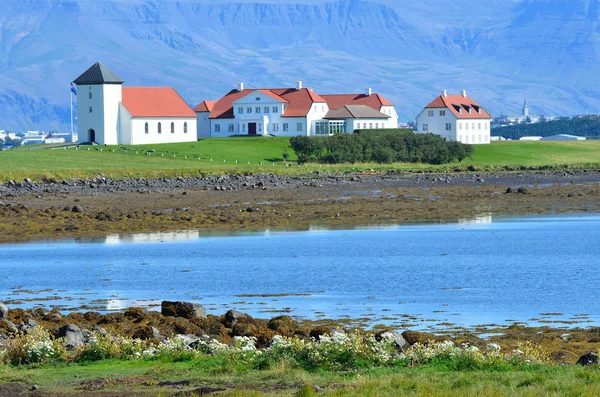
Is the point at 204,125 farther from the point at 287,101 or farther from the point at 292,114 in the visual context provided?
the point at 292,114

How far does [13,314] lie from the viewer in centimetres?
2256

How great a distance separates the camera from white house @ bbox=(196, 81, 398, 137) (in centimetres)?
12356

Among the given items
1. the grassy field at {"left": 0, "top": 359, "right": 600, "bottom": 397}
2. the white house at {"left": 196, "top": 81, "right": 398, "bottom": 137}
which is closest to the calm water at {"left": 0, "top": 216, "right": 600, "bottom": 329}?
the grassy field at {"left": 0, "top": 359, "right": 600, "bottom": 397}

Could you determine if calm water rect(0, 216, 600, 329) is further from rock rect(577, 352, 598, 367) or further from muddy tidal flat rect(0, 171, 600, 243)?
rock rect(577, 352, 598, 367)

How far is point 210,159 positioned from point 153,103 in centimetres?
2240

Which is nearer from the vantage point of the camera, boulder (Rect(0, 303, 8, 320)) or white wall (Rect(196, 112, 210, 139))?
boulder (Rect(0, 303, 8, 320))

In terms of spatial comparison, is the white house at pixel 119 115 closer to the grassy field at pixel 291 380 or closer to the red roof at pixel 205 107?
the red roof at pixel 205 107

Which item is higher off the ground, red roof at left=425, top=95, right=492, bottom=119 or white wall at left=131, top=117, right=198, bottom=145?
red roof at left=425, top=95, right=492, bottom=119

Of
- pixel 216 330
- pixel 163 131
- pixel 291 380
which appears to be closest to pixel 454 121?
pixel 163 131

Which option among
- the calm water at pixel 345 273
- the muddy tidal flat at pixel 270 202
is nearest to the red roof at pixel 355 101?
the muddy tidal flat at pixel 270 202

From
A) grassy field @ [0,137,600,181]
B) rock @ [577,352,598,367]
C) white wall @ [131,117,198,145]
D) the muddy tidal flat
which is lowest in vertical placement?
rock @ [577,352,598,367]

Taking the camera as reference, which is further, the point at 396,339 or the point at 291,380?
the point at 396,339

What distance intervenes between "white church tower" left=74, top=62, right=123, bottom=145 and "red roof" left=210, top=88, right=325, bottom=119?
18.0 metres

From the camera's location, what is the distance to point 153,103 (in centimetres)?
11506
